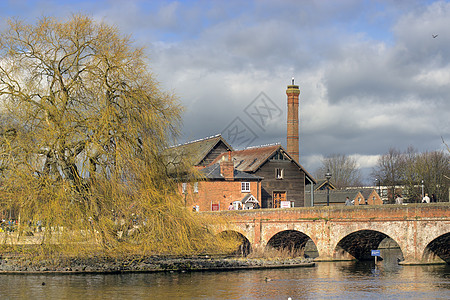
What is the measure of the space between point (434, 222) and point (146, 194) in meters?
16.0

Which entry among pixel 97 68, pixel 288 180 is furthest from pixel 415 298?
pixel 288 180

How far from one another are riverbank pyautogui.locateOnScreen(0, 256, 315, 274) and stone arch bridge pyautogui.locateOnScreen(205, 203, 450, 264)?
2060 millimetres

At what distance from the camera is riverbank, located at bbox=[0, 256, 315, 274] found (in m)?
28.1

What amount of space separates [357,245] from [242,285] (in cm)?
1552

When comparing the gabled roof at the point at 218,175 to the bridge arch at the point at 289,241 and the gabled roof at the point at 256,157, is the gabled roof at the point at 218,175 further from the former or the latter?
the bridge arch at the point at 289,241

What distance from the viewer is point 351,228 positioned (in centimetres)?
3503

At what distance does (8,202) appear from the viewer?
25.4m

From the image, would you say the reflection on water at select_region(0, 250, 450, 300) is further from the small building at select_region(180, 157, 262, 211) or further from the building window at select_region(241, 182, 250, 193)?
the building window at select_region(241, 182, 250, 193)

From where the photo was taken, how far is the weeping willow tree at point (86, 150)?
1001 inches

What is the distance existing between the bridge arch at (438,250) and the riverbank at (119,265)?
9.94 meters

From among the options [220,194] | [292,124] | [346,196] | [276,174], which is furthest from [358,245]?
[346,196]

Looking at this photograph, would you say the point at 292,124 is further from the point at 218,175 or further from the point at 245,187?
the point at 218,175

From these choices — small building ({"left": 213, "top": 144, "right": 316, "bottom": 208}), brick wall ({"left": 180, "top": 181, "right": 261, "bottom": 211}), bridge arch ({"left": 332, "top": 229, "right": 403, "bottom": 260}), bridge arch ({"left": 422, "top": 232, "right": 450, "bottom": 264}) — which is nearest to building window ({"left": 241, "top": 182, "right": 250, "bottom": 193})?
brick wall ({"left": 180, "top": 181, "right": 261, "bottom": 211})

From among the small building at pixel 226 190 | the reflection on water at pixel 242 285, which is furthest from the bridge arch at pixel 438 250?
the small building at pixel 226 190
